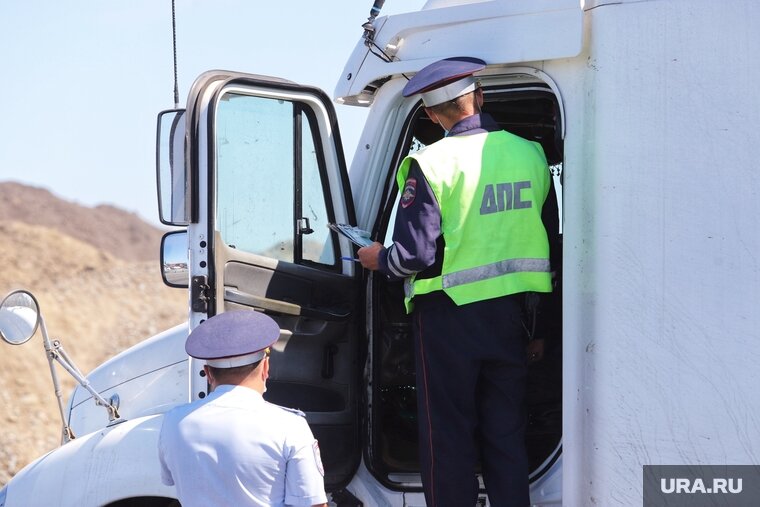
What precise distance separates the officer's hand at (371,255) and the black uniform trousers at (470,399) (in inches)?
8.7

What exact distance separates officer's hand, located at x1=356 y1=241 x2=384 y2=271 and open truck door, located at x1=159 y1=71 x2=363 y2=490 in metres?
0.27

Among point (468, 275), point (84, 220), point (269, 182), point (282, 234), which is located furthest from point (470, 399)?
point (84, 220)

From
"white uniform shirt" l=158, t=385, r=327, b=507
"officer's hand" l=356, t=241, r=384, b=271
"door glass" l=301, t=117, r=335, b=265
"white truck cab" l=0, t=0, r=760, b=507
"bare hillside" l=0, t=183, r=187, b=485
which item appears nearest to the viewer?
"white uniform shirt" l=158, t=385, r=327, b=507

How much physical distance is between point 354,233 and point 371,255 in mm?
245

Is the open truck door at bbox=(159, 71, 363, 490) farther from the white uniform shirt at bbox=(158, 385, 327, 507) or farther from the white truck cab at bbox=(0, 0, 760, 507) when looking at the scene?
the white uniform shirt at bbox=(158, 385, 327, 507)

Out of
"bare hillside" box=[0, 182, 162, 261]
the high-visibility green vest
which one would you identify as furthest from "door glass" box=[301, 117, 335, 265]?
"bare hillside" box=[0, 182, 162, 261]

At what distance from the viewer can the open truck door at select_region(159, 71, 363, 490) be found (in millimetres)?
3514

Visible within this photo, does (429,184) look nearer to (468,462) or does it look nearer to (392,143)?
(392,143)

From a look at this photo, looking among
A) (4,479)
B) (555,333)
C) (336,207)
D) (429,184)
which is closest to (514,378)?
(555,333)

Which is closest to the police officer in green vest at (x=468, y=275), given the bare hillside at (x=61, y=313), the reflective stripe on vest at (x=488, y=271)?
the reflective stripe on vest at (x=488, y=271)

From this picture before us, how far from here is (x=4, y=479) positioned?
1155cm

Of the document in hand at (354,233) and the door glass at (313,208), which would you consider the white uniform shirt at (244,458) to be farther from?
the door glass at (313,208)

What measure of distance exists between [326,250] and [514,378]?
0.91 metres

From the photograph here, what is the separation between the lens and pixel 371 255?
366 centimetres
